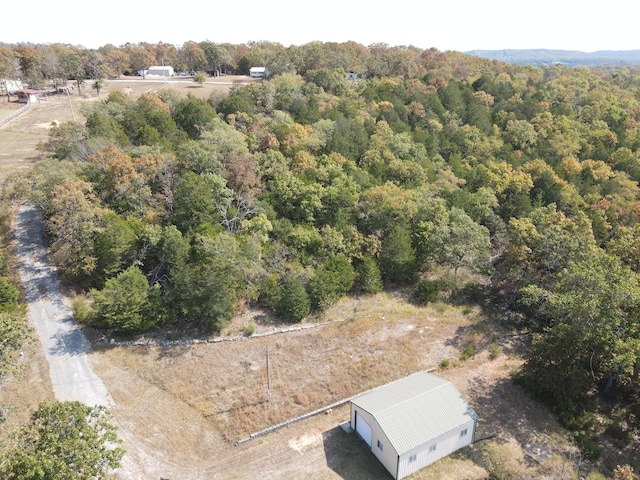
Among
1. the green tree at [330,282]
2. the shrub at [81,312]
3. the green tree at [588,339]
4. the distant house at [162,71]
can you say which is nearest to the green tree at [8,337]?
the shrub at [81,312]

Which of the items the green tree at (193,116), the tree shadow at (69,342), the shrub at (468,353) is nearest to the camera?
the tree shadow at (69,342)

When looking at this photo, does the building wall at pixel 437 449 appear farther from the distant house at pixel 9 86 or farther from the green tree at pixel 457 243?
the distant house at pixel 9 86

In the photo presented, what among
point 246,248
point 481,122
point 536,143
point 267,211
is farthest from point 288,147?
point 536,143

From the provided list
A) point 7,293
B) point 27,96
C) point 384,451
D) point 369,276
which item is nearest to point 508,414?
point 384,451

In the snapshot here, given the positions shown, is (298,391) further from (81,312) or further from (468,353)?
(81,312)

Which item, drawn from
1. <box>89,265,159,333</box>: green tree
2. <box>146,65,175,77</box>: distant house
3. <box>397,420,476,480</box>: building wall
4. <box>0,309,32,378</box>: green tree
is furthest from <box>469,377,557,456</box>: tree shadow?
<box>146,65,175,77</box>: distant house
